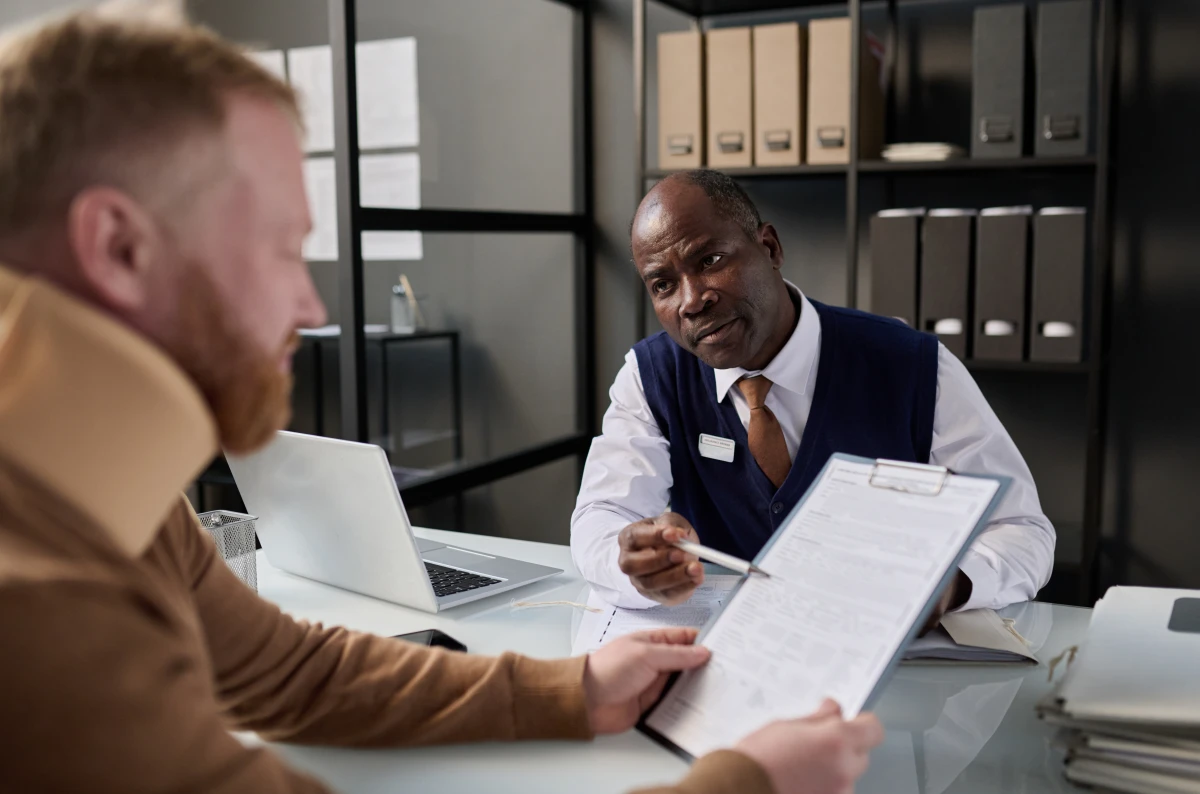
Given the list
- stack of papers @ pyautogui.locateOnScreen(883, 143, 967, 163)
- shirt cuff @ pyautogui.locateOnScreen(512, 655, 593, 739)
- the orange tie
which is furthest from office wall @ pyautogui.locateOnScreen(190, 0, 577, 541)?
shirt cuff @ pyautogui.locateOnScreen(512, 655, 593, 739)

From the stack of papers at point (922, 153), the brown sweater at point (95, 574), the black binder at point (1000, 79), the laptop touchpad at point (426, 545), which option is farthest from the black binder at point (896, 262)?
the brown sweater at point (95, 574)

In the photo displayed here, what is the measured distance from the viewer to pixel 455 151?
332 cm

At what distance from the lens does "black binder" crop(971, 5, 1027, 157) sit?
8.04ft

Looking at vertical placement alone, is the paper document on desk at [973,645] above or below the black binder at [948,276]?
below

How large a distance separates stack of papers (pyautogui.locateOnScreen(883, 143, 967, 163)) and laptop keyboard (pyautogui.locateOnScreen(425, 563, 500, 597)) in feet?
→ 5.54

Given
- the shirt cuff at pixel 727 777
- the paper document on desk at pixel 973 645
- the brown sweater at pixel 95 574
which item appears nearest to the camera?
the brown sweater at pixel 95 574

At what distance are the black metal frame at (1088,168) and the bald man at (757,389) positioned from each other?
92 cm

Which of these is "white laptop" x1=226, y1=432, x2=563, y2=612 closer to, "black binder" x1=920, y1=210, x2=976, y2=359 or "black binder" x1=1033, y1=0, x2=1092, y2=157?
"black binder" x1=920, y1=210, x2=976, y2=359

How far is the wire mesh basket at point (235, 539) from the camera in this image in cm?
142

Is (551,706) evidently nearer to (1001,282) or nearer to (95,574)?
(95,574)

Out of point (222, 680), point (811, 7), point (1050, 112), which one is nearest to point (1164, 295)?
point (1050, 112)

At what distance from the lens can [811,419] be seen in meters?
1.72

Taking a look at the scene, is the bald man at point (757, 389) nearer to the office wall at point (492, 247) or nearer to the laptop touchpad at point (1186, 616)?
the laptop touchpad at point (1186, 616)

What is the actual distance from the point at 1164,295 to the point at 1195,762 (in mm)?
2165
